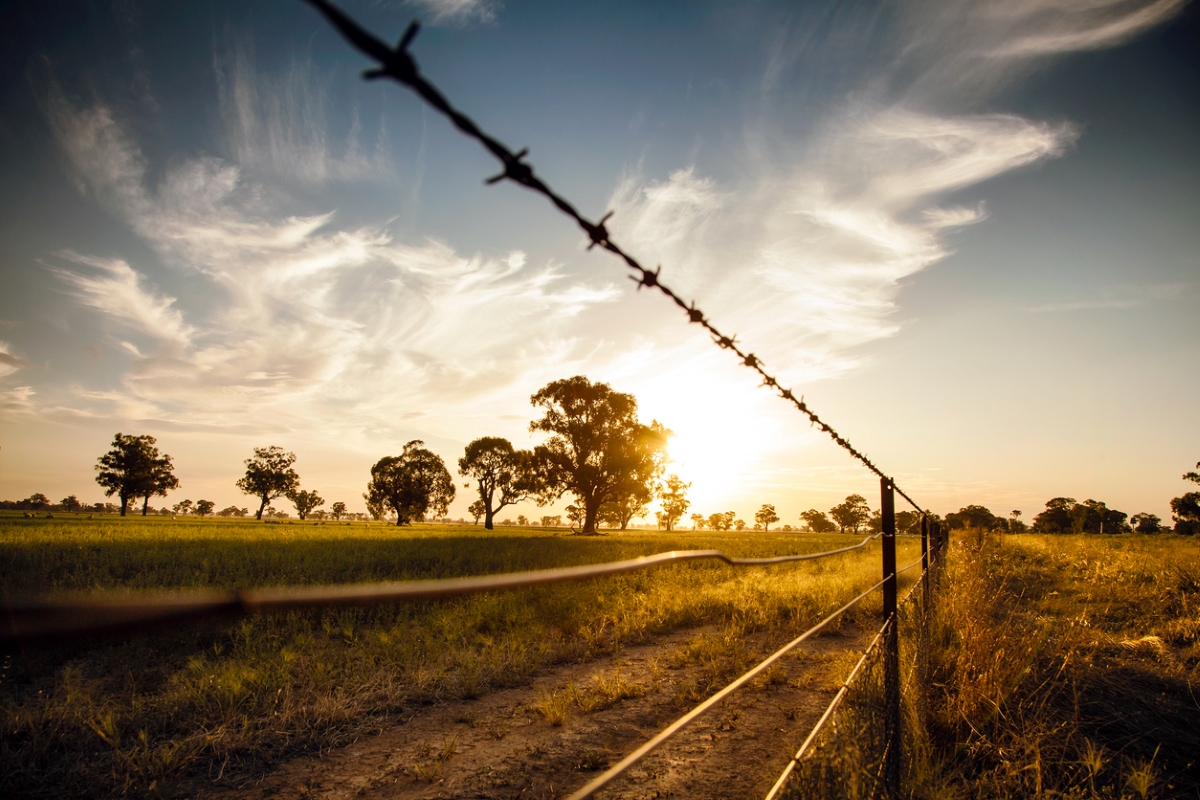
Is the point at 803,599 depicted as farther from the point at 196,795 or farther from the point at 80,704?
the point at 80,704

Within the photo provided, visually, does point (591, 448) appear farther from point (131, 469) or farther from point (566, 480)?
point (131, 469)

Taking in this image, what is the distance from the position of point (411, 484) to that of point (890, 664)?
6809 cm

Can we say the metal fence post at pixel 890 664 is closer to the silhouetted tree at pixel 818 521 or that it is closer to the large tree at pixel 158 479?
the large tree at pixel 158 479

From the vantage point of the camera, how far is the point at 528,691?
5.27m

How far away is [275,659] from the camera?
534cm

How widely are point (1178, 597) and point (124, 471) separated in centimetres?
9166

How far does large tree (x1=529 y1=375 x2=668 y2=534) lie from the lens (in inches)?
1522

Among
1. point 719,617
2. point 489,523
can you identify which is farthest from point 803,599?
point 489,523

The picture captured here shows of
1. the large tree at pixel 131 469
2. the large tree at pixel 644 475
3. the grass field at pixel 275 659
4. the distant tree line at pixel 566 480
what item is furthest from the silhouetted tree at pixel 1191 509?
the large tree at pixel 131 469

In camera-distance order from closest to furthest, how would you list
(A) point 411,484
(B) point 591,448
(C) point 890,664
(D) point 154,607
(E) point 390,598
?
(D) point 154,607, (E) point 390,598, (C) point 890,664, (B) point 591,448, (A) point 411,484

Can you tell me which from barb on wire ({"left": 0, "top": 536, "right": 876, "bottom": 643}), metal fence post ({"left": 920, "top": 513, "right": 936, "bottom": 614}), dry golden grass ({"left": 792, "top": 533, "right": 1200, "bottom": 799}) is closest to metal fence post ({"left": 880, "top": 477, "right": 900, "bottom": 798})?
Result: dry golden grass ({"left": 792, "top": 533, "right": 1200, "bottom": 799})

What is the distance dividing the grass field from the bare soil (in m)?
0.31

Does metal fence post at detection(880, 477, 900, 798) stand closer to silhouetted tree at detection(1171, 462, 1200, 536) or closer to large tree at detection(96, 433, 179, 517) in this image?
silhouetted tree at detection(1171, 462, 1200, 536)

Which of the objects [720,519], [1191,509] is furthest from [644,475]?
[720,519]
